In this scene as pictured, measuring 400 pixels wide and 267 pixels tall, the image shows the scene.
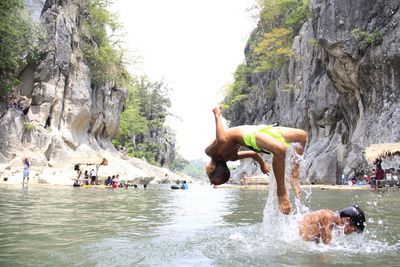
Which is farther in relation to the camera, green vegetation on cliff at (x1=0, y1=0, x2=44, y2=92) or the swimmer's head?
green vegetation on cliff at (x1=0, y1=0, x2=44, y2=92)

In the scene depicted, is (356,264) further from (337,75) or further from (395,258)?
(337,75)

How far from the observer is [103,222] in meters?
7.04

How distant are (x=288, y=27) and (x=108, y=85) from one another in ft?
63.2

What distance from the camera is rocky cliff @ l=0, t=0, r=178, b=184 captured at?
29078 millimetres

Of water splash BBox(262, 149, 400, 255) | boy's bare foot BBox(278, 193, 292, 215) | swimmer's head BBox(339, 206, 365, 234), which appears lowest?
water splash BBox(262, 149, 400, 255)

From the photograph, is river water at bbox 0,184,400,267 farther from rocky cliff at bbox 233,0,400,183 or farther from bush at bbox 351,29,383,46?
bush at bbox 351,29,383,46

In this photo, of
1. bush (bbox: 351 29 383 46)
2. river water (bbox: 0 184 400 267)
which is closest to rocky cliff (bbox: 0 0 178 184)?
bush (bbox: 351 29 383 46)

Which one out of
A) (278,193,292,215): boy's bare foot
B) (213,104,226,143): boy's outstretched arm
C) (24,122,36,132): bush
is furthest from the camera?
(24,122,36,132): bush

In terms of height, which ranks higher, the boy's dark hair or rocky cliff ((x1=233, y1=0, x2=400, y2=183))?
rocky cliff ((x1=233, y1=0, x2=400, y2=183))

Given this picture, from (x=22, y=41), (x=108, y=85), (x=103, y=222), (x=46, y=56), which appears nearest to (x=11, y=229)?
(x=103, y=222)

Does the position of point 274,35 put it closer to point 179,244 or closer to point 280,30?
point 280,30

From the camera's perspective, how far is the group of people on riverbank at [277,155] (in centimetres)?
461

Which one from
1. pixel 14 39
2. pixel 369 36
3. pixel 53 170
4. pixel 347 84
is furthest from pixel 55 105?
pixel 369 36

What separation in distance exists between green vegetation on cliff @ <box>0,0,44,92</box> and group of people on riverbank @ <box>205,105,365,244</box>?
977 inches
